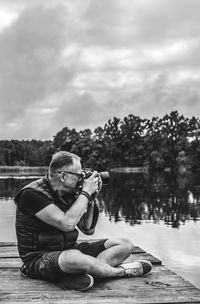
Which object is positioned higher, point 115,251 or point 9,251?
point 115,251

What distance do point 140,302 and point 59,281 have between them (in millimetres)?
806

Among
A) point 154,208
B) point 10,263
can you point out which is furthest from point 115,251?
point 154,208

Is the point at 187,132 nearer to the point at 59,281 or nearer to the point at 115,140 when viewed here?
the point at 115,140

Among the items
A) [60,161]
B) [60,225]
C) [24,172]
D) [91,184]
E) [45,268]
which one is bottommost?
[45,268]

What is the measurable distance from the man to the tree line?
62.4m

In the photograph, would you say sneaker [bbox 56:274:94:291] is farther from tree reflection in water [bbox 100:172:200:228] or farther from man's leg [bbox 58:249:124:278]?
tree reflection in water [bbox 100:172:200:228]

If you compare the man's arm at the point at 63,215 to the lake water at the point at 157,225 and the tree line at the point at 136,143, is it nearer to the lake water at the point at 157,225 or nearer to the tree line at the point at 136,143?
the lake water at the point at 157,225

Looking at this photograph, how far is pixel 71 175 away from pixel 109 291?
986mm

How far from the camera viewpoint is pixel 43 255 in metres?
3.99

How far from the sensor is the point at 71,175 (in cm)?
392

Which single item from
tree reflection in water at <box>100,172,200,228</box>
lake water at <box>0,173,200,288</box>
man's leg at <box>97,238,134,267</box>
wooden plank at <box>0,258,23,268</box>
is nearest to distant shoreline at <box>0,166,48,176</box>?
tree reflection in water at <box>100,172,200,228</box>

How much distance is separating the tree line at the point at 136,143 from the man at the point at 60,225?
205ft

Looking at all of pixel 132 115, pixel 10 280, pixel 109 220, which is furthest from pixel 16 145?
pixel 10 280

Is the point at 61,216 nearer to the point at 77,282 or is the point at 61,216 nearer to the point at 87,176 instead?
the point at 87,176
